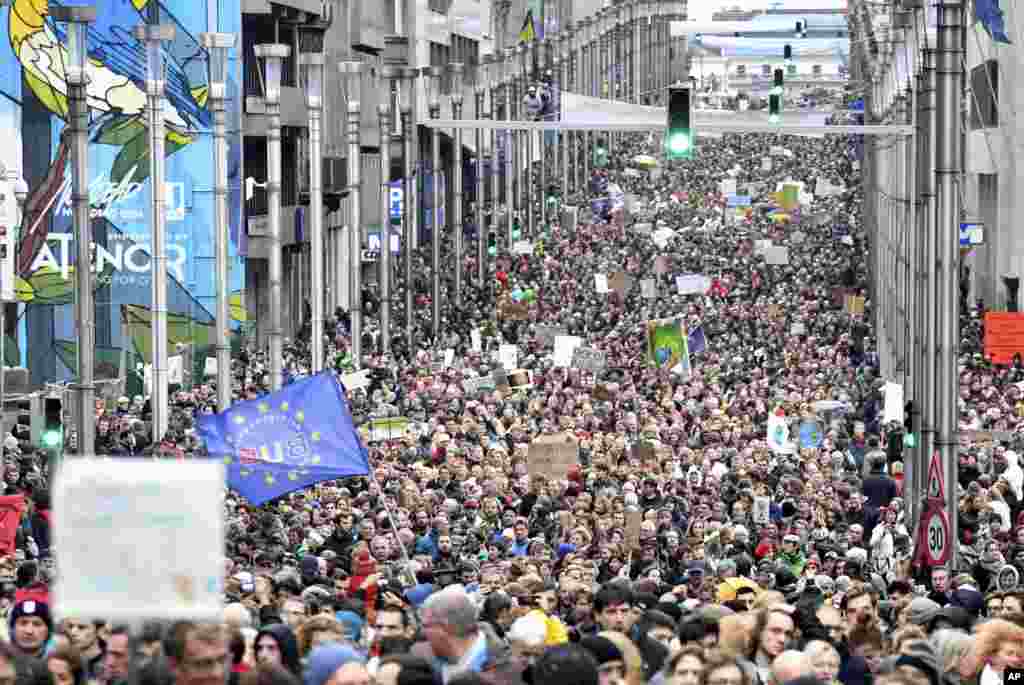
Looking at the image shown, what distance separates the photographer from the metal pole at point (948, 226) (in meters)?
26.6

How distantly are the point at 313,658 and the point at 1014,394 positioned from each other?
32328 millimetres

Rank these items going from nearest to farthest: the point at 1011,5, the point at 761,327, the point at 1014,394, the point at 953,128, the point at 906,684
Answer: the point at 906,684 → the point at 953,128 → the point at 1014,394 → the point at 761,327 → the point at 1011,5

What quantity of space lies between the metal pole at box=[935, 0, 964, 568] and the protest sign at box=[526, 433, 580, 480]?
4.66 meters

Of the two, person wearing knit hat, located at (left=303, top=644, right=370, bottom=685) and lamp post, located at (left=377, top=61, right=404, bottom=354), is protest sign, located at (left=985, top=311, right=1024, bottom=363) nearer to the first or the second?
lamp post, located at (left=377, top=61, right=404, bottom=354)

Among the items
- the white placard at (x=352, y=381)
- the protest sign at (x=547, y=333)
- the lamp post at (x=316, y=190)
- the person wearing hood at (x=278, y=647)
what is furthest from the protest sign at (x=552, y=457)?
the protest sign at (x=547, y=333)

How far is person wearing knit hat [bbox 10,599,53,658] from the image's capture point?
13.2 meters

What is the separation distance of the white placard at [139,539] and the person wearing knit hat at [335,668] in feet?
8.54

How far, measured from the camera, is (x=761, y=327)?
5978 centimetres

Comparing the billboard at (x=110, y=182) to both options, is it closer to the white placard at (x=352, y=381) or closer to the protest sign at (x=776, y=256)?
the protest sign at (x=776, y=256)

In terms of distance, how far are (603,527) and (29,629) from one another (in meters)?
12.7

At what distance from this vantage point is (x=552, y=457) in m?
31.7

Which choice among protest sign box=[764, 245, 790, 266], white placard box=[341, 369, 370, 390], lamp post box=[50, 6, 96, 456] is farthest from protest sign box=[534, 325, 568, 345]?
lamp post box=[50, 6, 96, 456]

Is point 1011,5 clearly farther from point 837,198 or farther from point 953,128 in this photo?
point 837,198

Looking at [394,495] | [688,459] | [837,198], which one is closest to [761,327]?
[688,459]
